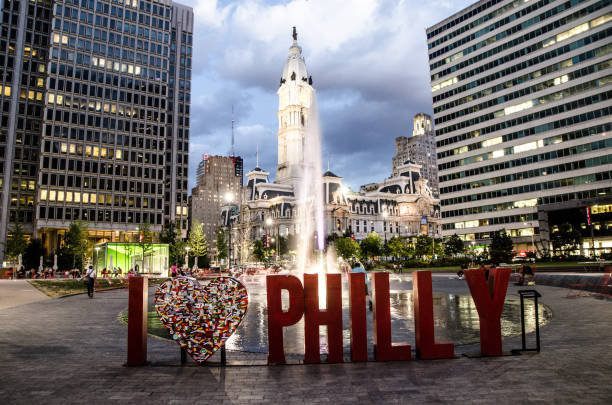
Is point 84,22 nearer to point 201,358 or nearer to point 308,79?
point 308,79

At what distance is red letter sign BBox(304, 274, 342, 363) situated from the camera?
9070mm

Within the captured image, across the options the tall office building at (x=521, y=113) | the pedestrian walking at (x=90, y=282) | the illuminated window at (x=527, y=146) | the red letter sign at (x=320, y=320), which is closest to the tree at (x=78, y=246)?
the pedestrian walking at (x=90, y=282)

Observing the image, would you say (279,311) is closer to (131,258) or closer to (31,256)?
(131,258)

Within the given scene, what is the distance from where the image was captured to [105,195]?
87.8m

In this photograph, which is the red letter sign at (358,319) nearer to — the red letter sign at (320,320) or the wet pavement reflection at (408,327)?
the red letter sign at (320,320)

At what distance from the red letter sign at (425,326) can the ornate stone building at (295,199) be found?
125m

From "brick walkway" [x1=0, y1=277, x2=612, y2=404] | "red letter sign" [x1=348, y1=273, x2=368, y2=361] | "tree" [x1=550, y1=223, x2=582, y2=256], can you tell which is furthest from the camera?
"tree" [x1=550, y1=223, x2=582, y2=256]

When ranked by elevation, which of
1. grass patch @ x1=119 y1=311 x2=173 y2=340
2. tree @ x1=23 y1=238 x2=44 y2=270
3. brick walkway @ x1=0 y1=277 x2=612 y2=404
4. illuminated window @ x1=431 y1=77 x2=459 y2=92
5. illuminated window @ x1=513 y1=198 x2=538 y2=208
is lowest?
grass patch @ x1=119 y1=311 x2=173 y2=340

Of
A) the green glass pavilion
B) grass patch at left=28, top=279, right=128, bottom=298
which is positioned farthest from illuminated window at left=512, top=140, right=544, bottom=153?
grass patch at left=28, top=279, right=128, bottom=298

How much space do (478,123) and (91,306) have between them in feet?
316

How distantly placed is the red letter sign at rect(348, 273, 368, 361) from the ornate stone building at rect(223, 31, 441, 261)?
411 feet

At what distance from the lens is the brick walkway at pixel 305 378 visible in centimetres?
671

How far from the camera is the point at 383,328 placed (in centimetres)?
930

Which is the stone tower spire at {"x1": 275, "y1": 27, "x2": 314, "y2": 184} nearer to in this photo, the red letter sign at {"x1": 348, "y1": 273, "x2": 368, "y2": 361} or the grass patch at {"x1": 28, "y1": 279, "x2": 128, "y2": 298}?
the grass patch at {"x1": 28, "y1": 279, "x2": 128, "y2": 298}
